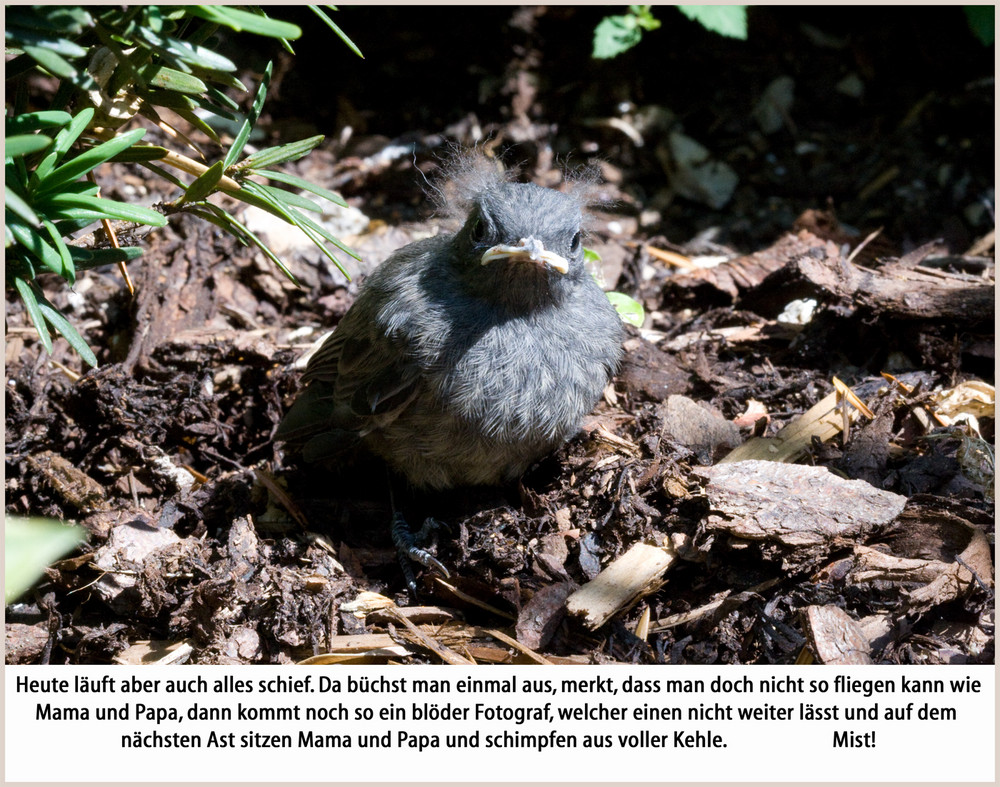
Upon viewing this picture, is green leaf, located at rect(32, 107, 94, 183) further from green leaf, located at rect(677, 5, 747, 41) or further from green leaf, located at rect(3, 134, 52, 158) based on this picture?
green leaf, located at rect(677, 5, 747, 41)

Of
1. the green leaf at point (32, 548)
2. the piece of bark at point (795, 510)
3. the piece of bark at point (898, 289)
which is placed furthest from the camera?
the piece of bark at point (898, 289)

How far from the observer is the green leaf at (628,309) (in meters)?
4.26

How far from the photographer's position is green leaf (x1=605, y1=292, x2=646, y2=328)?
4.26m

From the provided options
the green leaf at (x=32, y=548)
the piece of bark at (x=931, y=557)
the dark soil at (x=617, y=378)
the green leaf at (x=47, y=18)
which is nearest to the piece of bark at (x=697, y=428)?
the dark soil at (x=617, y=378)

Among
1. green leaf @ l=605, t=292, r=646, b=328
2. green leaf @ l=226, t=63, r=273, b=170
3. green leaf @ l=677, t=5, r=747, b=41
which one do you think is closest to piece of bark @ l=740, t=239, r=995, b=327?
green leaf @ l=605, t=292, r=646, b=328

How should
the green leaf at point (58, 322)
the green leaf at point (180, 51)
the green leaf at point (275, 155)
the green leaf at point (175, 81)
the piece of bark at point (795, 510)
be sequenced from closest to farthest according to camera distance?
the green leaf at point (180, 51) → the green leaf at point (58, 322) → the green leaf at point (175, 81) → the green leaf at point (275, 155) → the piece of bark at point (795, 510)

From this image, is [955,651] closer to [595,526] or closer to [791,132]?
[595,526]

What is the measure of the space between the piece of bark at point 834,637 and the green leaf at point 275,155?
213cm

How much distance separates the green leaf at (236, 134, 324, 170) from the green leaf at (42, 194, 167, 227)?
50 centimetres

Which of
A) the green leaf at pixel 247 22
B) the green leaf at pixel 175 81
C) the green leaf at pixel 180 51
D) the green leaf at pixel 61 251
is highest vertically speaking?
the green leaf at pixel 247 22

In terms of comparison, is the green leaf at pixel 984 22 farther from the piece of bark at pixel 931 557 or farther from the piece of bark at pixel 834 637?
the piece of bark at pixel 834 637

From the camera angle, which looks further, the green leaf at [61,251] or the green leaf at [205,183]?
the green leaf at [205,183]

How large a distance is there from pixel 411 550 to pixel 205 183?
1.60 meters

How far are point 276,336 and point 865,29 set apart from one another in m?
4.43
